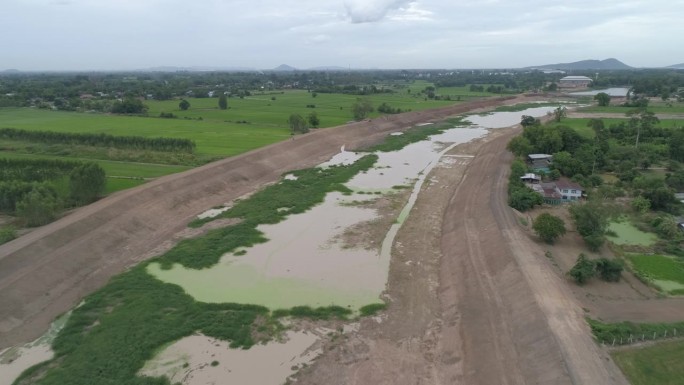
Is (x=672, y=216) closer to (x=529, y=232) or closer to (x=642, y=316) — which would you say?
(x=529, y=232)

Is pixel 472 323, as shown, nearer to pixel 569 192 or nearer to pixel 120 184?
pixel 569 192

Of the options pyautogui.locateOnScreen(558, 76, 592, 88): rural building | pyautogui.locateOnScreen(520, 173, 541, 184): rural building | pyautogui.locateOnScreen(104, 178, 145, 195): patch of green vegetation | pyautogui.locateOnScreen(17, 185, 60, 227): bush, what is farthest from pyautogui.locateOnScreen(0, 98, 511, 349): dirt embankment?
pyautogui.locateOnScreen(558, 76, 592, 88): rural building

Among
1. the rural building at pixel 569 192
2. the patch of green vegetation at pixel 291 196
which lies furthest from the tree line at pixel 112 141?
the rural building at pixel 569 192

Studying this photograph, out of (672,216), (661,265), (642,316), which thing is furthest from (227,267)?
(672,216)

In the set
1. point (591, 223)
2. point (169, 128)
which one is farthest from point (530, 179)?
point (169, 128)

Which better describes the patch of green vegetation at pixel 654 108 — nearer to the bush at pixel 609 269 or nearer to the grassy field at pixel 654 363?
the bush at pixel 609 269

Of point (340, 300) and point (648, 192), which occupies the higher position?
point (648, 192)
